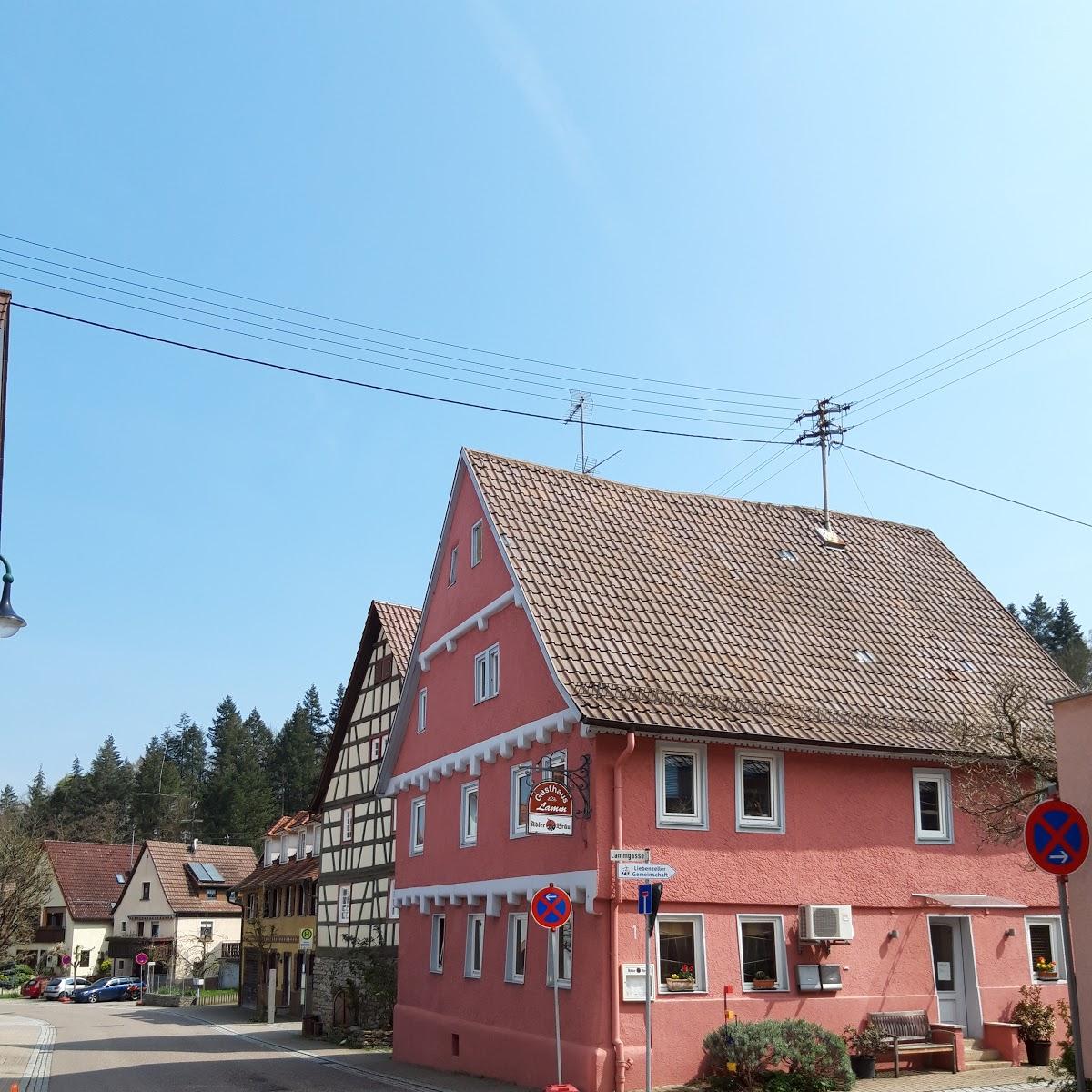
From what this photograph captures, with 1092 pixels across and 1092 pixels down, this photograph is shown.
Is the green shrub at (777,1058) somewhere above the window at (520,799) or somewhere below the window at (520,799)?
below

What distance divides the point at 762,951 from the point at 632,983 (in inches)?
103

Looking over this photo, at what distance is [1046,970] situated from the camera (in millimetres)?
22281

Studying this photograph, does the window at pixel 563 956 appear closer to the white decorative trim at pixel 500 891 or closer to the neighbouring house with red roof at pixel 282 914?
the white decorative trim at pixel 500 891

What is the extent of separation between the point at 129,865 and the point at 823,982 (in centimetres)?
7809

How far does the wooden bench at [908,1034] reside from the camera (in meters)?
19.8

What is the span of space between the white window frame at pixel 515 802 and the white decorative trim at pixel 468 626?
2.96m

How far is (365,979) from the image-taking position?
33.5 metres

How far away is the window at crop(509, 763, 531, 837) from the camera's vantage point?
22141 millimetres

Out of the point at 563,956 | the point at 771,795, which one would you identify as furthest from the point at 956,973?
the point at 563,956

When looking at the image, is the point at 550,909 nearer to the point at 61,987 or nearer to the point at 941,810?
the point at 941,810

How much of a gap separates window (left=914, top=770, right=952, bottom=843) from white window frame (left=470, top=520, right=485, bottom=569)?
9.41m

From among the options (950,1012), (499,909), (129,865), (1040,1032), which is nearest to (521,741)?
(499,909)

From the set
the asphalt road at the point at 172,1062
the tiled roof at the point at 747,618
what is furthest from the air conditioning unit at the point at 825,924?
the asphalt road at the point at 172,1062

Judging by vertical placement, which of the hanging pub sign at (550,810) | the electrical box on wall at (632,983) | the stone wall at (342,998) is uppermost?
the hanging pub sign at (550,810)
